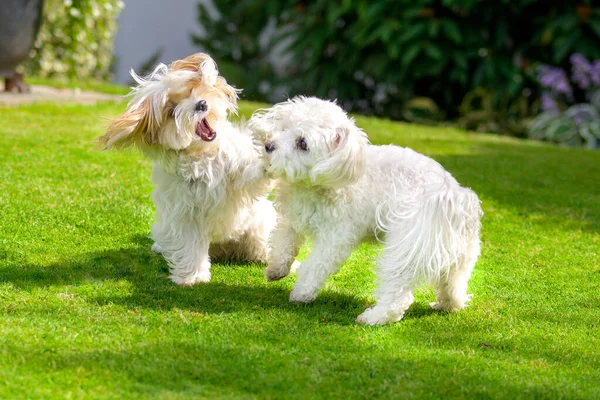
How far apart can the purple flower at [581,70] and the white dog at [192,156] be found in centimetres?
767

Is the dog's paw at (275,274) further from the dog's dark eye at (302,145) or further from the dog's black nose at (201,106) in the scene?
the dog's black nose at (201,106)

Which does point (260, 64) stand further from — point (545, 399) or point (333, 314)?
point (545, 399)

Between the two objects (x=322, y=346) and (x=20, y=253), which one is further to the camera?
(x=20, y=253)

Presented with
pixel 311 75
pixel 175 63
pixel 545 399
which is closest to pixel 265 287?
pixel 175 63

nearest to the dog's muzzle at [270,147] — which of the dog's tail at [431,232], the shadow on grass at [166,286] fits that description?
the dog's tail at [431,232]

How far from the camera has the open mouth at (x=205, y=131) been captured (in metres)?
5.02

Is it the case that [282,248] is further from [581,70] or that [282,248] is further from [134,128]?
[581,70]

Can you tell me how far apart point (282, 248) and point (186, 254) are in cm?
56

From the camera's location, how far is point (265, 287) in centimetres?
528

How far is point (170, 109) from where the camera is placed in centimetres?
493

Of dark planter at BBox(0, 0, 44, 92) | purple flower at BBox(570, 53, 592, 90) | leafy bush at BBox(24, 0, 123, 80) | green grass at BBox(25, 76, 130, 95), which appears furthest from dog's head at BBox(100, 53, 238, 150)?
purple flower at BBox(570, 53, 592, 90)

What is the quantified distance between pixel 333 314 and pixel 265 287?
0.61 metres

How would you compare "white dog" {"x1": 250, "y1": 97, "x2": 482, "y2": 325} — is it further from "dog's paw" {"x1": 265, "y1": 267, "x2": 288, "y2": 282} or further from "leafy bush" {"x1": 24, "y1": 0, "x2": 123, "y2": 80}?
"leafy bush" {"x1": 24, "y1": 0, "x2": 123, "y2": 80}

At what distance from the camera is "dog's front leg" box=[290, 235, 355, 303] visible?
477 cm
